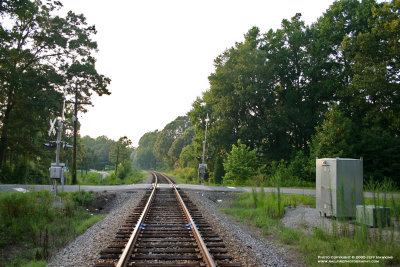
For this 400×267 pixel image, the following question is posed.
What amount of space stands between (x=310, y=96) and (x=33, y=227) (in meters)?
33.6

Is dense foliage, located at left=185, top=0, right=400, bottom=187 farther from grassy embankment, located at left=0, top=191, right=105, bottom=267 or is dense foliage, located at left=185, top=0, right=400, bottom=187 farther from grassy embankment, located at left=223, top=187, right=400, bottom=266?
grassy embankment, located at left=0, top=191, right=105, bottom=267

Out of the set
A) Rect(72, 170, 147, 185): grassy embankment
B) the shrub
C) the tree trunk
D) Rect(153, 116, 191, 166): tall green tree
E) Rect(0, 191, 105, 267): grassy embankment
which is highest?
Rect(153, 116, 191, 166): tall green tree

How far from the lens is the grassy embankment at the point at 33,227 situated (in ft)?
19.7

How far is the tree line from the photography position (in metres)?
25.7

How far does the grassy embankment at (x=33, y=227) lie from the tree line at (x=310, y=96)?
16.6m

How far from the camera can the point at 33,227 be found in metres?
7.74

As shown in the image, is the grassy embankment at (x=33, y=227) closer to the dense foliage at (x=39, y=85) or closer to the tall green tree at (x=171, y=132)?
the dense foliage at (x=39, y=85)

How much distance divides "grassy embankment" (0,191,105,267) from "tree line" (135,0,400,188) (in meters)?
16.6

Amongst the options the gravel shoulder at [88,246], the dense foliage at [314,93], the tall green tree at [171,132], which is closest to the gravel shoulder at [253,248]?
the gravel shoulder at [88,246]

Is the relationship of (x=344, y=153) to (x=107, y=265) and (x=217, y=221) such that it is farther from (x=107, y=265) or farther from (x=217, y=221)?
(x=107, y=265)

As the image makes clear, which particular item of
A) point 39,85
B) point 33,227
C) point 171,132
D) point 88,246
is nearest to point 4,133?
point 39,85

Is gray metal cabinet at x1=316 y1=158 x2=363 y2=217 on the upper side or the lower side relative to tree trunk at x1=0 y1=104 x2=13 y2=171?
lower

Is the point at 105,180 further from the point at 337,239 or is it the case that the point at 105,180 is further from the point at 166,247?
the point at 337,239

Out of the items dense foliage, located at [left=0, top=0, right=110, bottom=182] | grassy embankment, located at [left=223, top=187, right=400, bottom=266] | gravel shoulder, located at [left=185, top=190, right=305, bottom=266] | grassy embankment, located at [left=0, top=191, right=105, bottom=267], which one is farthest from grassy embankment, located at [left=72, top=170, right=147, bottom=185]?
grassy embankment, located at [left=223, top=187, right=400, bottom=266]
